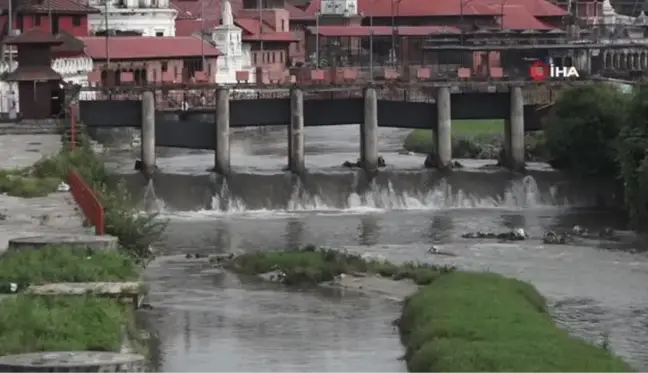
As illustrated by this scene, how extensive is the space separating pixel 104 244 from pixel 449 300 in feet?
30.4

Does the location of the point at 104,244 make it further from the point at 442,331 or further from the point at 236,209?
the point at 236,209

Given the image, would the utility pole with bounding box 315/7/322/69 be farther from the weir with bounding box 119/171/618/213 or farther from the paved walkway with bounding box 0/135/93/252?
the paved walkway with bounding box 0/135/93/252

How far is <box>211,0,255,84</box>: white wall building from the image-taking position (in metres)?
121

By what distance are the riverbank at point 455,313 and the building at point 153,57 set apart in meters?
46.2

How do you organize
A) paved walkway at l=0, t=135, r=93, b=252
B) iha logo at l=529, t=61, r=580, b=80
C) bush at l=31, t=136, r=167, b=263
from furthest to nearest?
iha logo at l=529, t=61, r=580, b=80
bush at l=31, t=136, r=167, b=263
paved walkway at l=0, t=135, r=93, b=252

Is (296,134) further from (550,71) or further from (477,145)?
(550,71)

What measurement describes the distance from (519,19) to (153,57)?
5511cm

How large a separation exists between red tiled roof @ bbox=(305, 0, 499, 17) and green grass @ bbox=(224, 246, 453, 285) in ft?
344

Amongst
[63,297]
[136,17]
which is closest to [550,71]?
[136,17]

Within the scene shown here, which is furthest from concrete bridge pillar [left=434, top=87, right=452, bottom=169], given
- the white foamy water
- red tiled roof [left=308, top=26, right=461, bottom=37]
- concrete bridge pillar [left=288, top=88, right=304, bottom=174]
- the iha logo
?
red tiled roof [left=308, top=26, right=461, bottom=37]

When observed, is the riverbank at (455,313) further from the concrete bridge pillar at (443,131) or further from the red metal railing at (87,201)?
the concrete bridge pillar at (443,131)

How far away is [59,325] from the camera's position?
2806cm

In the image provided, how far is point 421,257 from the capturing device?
53.2 metres

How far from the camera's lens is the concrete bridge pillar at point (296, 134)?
71.2m
